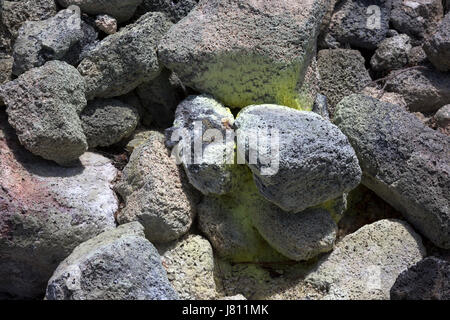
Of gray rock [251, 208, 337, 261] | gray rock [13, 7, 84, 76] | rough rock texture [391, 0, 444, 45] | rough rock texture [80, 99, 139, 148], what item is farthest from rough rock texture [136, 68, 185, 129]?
rough rock texture [391, 0, 444, 45]

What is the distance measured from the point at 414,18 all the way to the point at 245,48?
36.9 inches

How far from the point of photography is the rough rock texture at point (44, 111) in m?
2.17

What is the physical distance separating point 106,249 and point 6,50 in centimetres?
94

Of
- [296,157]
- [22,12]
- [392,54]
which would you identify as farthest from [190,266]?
[392,54]

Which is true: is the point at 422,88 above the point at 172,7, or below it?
below

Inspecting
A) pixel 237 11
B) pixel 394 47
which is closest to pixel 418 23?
pixel 394 47

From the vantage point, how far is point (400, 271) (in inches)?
88.6

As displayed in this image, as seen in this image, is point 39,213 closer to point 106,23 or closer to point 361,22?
point 106,23

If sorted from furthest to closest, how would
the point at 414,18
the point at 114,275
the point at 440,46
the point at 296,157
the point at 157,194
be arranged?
the point at 414,18, the point at 440,46, the point at 157,194, the point at 296,157, the point at 114,275

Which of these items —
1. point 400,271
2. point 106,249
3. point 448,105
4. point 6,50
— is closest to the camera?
point 106,249

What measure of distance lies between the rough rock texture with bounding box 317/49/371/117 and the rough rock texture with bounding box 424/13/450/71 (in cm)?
26

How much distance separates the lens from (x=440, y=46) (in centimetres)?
258

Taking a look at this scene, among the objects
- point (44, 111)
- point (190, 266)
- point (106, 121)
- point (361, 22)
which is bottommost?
point (190, 266)
